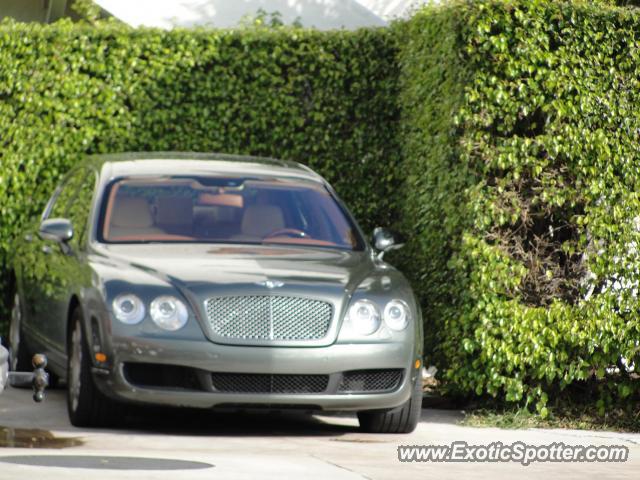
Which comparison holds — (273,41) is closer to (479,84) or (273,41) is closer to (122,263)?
(479,84)

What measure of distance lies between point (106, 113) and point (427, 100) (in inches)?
116

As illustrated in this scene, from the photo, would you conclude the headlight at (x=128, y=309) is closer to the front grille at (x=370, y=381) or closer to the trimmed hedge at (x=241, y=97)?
the front grille at (x=370, y=381)

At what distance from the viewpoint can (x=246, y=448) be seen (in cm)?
824

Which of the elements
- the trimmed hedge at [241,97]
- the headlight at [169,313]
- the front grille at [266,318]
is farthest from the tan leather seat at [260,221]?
the trimmed hedge at [241,97]

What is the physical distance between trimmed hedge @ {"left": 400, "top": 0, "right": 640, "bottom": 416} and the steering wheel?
1161 millimetres

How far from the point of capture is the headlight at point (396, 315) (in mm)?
8953

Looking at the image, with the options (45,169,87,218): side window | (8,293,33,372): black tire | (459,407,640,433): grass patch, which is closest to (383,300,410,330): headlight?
(459,407,640,433): grass patch

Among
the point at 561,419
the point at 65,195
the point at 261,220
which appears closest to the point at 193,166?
the point at 261,220

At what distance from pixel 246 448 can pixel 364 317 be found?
1.16 metres

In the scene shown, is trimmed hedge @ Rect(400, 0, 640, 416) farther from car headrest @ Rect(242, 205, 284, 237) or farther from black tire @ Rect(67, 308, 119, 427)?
black tire @ Rect(67, 308, 119, 427)

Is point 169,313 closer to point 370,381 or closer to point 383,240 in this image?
point 370,381

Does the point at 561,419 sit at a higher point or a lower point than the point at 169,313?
lower

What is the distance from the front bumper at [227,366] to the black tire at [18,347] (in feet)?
8.66

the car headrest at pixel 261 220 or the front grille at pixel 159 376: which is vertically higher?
the car headrest at pixel 261 220
